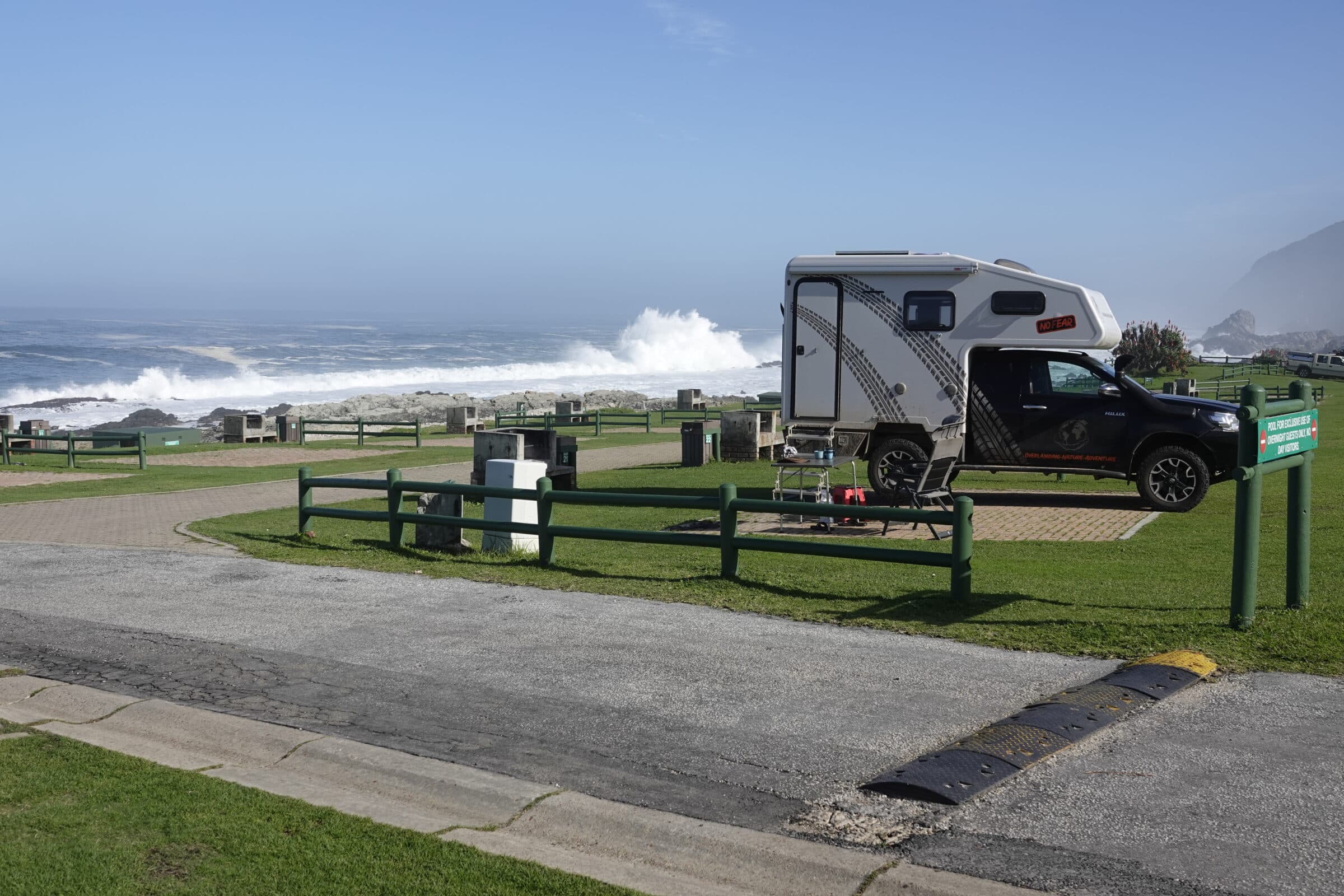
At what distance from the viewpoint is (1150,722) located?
6324mm

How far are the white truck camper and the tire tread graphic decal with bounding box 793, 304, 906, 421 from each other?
0.01 meters

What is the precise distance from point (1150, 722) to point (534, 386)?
259ft

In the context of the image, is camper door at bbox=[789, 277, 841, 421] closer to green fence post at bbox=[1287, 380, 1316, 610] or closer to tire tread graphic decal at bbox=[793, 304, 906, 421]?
tire tread graphic decal at bbox=[793, 304, 906, 421]

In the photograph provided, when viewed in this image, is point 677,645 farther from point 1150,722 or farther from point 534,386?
point 534,386

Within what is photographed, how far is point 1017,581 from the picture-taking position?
10.2 m

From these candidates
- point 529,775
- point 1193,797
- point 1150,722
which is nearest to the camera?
point 1193,797

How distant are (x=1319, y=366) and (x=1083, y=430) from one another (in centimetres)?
5015

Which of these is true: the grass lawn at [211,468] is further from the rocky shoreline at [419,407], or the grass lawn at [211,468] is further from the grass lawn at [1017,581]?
the rocky shoreline at [419,407]

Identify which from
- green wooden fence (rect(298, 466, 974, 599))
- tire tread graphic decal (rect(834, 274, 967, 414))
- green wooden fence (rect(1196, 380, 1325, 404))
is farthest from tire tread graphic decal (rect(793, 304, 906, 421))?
green wooden fence (rect(1196, 380, 1325, 404))

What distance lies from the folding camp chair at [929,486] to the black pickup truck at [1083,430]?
0.62 meters

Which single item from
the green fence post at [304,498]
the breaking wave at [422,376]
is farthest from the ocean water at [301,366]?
the green fence post at [304,498]

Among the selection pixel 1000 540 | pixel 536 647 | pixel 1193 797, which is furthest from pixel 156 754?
pixel 1000 540

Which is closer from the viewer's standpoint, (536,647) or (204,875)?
(204,875)

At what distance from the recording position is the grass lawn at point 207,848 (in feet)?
14.8
